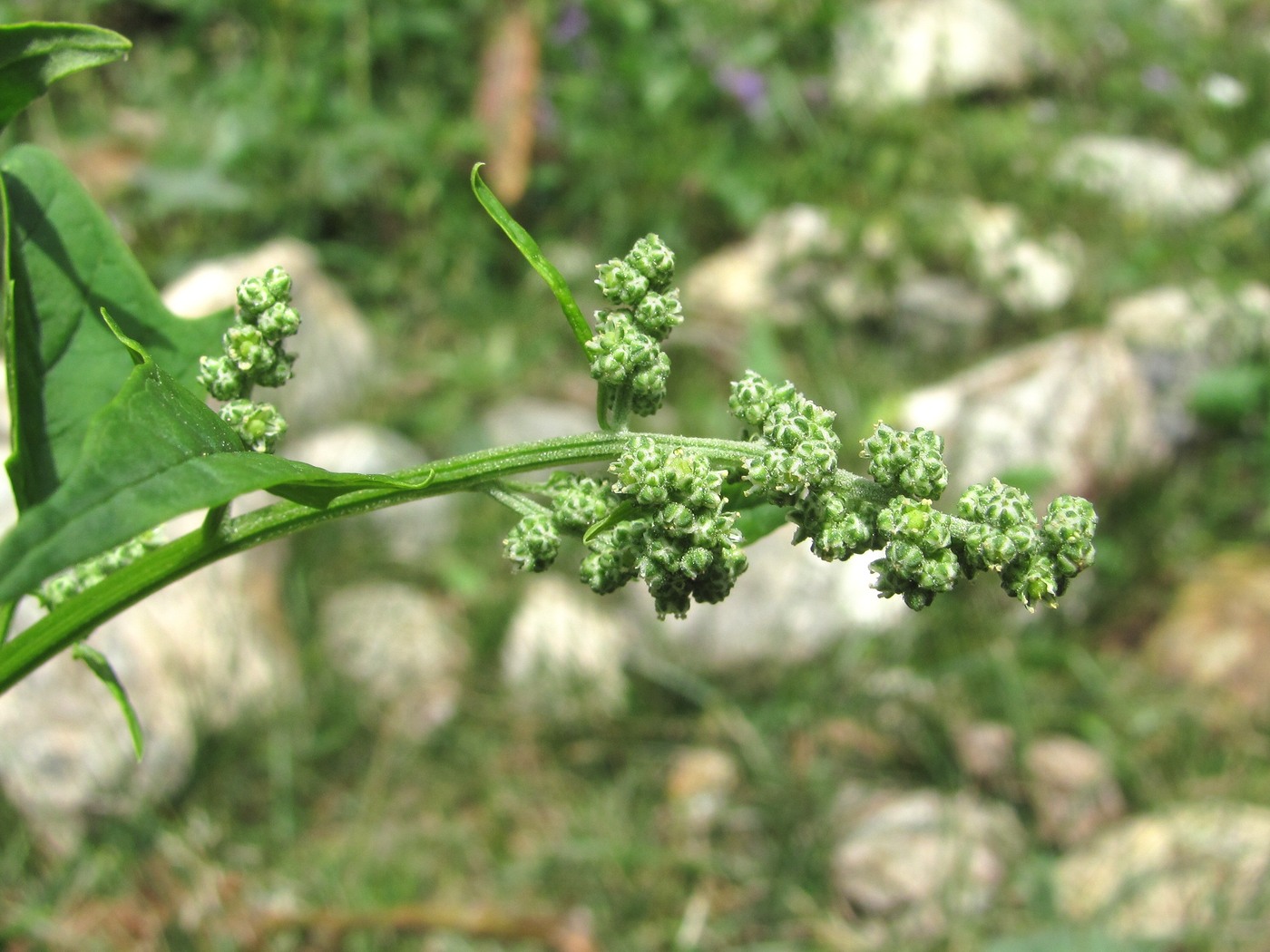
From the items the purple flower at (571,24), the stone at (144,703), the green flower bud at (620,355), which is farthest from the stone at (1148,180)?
the green flower bud at (620,355)

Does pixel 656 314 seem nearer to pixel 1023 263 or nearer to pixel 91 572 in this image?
pixel 91 572

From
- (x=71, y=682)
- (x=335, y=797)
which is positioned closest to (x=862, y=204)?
(x=335, y=797)

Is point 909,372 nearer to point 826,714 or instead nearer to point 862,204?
point 862,204

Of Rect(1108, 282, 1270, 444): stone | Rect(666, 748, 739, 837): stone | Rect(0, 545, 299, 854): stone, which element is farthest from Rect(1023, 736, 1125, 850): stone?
Rect(0, 545, 299, 854): stone

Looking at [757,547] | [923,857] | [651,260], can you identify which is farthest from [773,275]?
[651,260]

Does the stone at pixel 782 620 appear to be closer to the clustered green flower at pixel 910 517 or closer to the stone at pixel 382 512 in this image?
the stone at pixel 382 512
